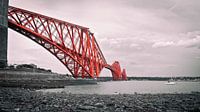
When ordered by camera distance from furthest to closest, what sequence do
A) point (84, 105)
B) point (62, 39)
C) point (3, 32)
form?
point (62, 39) → point (3, 32) → point (84, 105)

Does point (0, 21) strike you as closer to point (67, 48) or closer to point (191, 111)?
point (191, 111)

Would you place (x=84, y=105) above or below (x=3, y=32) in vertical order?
below

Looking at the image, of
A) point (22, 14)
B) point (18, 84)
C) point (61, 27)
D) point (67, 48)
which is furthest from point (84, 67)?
point (18, 84)

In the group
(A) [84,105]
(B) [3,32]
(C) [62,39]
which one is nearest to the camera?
(A) [84,105]

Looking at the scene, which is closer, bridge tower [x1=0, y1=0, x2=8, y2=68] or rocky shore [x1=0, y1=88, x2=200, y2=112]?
rocky shore [x1=0, y1=88, x2=200, y2=112]

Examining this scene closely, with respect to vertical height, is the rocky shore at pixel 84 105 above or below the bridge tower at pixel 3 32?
below

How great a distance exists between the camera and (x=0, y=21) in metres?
24.6

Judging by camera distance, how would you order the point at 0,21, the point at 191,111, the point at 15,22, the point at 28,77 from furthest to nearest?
1. the point at 15,22
2. the point at 28,77
3. the point at 0,21
4. the point at 191,111

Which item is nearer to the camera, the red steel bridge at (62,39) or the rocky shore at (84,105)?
the rocky shore at (84,105)

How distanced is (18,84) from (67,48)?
3126cm

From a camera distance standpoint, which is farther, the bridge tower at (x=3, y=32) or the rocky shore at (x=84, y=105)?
the bridge tower at (x=3, y=32)

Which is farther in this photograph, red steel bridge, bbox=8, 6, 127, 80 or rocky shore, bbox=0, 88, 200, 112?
red steel bridge, bbox=8, 6, 127, 80

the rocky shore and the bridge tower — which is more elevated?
the bridge tower

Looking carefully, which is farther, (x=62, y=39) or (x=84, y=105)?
(x=62, y=39)
